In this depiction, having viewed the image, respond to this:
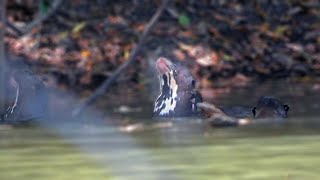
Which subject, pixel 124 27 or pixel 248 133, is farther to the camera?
pixel 124 27

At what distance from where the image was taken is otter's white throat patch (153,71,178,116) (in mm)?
8562

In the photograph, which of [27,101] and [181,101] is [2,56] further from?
[181,101]

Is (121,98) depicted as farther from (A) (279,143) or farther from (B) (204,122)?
(A) (279,143)

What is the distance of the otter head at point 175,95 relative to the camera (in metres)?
8.58

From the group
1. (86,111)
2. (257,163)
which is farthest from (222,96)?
(257,163)

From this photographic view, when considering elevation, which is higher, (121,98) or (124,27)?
(124,27)

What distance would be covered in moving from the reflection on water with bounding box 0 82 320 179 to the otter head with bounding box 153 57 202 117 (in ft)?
0.60

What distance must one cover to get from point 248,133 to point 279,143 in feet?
2.08

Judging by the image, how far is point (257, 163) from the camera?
20.5ft

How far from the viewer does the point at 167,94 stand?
864 centimetres

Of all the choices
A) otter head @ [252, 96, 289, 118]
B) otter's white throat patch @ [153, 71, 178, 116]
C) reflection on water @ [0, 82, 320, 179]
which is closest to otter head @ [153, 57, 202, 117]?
otter's white throat patch @ [153, 71, 178, 116]

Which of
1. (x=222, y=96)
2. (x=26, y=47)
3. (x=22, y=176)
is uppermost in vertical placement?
(x=26, y=47)

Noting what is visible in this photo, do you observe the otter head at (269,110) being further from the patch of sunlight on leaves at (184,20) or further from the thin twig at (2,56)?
the patch of sunlight on leaves at (184,20)

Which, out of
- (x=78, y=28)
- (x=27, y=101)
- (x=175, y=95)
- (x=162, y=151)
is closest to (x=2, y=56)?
(x=78, y=28)
